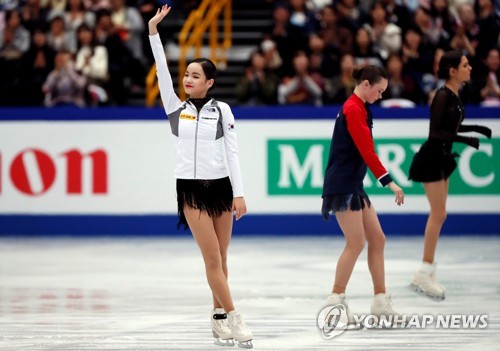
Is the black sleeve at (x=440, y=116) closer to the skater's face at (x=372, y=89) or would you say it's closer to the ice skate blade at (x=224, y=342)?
the skater's face at (x=372, y=89)

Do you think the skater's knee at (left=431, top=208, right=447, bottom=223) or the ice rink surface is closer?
the ice rink surface

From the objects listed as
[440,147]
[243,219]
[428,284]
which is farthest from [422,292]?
[243,219]

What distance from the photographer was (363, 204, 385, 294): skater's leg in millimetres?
8258

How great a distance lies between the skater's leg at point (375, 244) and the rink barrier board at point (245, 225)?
595 cm

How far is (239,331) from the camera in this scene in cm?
728

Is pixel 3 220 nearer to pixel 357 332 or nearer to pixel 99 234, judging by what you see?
pixel 99 234

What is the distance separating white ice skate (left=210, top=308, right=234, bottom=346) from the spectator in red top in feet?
3.44

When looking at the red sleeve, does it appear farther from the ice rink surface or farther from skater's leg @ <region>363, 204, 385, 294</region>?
the ice rink surface

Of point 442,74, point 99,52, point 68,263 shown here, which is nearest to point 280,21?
→ point 99,52

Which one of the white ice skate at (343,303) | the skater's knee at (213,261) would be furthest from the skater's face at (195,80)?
the white ice skate at (343,303)

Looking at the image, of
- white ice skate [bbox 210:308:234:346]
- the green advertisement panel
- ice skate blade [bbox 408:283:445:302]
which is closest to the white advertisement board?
the green advertisement panel

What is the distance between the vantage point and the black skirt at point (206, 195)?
731cm

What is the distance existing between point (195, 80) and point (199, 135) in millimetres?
365

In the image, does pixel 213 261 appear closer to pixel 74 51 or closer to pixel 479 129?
pixel 479 129
